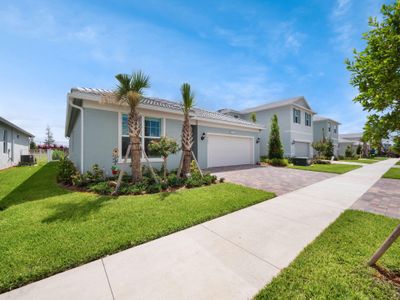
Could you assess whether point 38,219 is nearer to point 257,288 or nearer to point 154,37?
point 257,288

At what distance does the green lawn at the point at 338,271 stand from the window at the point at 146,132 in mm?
7753

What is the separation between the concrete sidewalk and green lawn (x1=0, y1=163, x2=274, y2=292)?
25cm

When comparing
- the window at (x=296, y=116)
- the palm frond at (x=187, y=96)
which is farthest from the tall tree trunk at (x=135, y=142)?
the window at (x=296, y=116)

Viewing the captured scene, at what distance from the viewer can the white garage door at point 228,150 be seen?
41.2 feet

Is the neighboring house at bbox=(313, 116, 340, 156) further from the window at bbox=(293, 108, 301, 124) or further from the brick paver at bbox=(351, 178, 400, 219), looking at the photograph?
the brick paver at bbox=(351, 178, 400, 219)

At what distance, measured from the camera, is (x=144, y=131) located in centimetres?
888

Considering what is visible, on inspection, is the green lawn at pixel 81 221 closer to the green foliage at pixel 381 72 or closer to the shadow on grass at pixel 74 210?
the shadow on grass at pixel 74 210

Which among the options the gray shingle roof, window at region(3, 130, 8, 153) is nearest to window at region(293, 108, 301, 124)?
the gray shingle roof

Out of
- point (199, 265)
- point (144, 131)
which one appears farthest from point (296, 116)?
point (199, 265)

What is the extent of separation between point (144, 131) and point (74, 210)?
5135 mm

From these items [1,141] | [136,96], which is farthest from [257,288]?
[1,141]

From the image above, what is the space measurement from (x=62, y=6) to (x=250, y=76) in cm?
1138

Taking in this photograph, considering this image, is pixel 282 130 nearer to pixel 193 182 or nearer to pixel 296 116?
pixel 296 116

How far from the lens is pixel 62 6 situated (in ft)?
19.9
